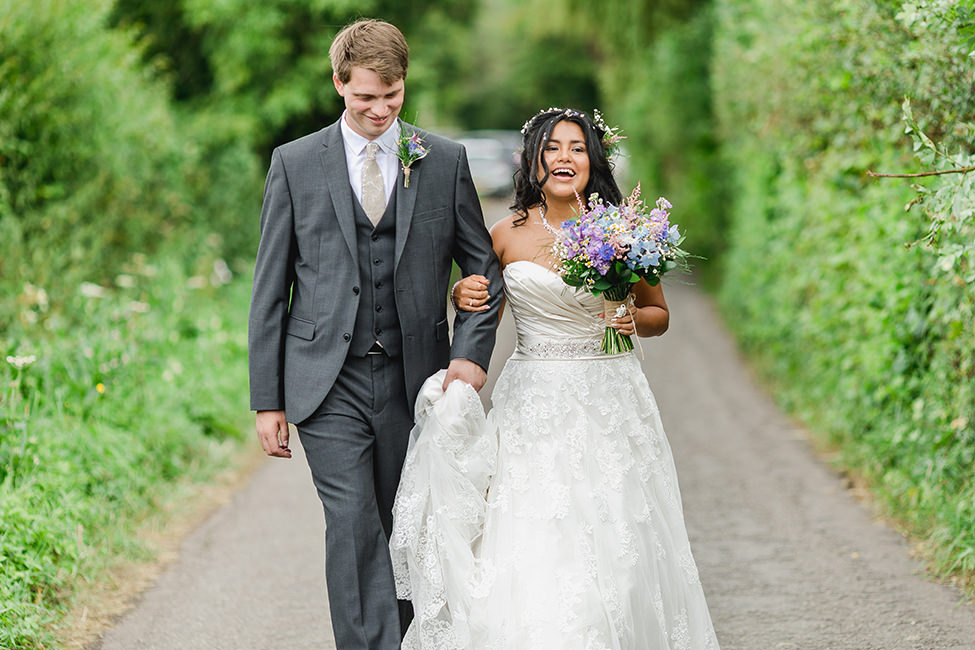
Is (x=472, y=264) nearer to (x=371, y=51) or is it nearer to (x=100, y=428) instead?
(x=371, y=51)

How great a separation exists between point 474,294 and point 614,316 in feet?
1.77

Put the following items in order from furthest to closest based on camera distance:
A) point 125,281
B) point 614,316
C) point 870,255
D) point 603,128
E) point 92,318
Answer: point 125,281
point 92,318
point 870,255
point 603,128
point 614,316

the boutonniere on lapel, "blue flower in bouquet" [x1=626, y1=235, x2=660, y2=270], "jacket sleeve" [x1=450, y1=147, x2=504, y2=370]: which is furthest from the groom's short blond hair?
"blue flower in bouquet" [x1=626, y1=235, x2=660, y2=270]

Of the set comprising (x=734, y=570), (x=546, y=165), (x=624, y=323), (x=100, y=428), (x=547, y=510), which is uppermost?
(x=546, y=165)

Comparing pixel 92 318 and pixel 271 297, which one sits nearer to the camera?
pixel 271 297

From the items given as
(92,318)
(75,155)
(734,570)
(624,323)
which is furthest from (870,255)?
(75,155)

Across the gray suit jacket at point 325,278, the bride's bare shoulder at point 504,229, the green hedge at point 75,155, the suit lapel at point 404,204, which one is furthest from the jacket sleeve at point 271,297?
the green hedge at point 75,155

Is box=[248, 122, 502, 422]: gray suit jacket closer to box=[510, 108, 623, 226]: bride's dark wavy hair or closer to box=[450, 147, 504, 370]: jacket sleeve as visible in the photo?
box=[450, 147, 504, 370]: jacket sleeve

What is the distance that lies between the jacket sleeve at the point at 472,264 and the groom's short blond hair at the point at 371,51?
47 centimetres

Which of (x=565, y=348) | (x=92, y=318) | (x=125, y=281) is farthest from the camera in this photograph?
(x=125, y=281)

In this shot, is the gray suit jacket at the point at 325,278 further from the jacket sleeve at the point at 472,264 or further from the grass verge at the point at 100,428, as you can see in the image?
the grass verge at the point at 100,428

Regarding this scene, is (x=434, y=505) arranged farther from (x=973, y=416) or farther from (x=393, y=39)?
(x=973, y=416)

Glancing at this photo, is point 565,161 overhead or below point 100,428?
overhead

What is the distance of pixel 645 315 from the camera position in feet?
14.7
